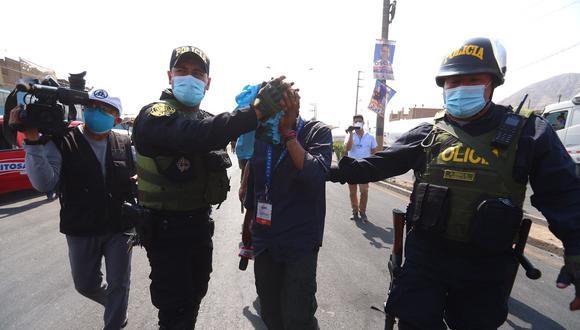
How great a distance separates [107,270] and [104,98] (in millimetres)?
1313

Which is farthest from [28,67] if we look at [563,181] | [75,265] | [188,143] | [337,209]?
[563,181]

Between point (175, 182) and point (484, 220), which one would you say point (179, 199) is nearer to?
point (175, 182)

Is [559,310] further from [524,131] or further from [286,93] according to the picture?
[286,93]

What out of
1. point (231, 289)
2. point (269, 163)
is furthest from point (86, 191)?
point (231, 289)

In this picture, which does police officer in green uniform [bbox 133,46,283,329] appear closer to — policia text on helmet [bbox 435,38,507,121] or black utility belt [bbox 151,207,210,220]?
black utility belt [bbox 151,207,210,220]

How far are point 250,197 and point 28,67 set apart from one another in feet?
71.6

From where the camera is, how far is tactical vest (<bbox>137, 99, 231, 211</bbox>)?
185 cm

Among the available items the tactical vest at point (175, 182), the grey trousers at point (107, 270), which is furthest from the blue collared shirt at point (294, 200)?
the grey trousers at point (107, 270)

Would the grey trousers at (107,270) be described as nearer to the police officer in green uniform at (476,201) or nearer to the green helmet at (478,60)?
the police officer in green uniform at (476,201)

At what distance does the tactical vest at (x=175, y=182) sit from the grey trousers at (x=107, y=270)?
673 mm

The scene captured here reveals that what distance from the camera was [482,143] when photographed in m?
1.68

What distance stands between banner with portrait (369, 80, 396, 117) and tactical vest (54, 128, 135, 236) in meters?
11.1

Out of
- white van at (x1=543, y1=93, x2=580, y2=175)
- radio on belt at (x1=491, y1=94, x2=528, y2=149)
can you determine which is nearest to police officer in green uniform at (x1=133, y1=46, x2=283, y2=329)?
radio on belt at (x1=491, y1=94, x2=528, y2=149)

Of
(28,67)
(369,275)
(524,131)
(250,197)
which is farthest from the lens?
(28,67)
